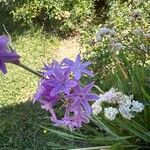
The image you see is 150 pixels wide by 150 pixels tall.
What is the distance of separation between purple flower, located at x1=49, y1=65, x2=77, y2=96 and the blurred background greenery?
2.54 feet

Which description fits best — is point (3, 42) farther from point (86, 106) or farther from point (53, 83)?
point (86, 106)

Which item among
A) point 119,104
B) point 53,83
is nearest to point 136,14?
point 119,104

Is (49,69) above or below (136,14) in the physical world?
above

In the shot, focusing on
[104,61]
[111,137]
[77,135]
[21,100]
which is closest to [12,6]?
[21,100]

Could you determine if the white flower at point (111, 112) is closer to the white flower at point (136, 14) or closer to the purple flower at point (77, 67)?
the purple flower at point (77, 67)

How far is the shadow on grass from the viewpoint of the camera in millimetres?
4801

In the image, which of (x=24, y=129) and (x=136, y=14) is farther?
(x=24, y=129)

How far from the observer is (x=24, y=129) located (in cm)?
516

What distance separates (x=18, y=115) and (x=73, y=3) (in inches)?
83.1

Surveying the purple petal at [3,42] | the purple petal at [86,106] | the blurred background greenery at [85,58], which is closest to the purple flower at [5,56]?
the purple petal at [3,42]

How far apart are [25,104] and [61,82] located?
161 inches

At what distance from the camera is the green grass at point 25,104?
4.91m

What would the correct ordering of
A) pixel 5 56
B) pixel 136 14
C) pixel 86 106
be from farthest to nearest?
pixel 136 14 < pixel 86 106 < pixel 5 56

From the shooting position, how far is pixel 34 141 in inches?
191
